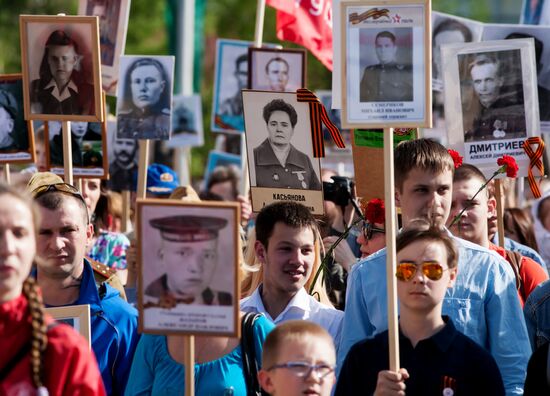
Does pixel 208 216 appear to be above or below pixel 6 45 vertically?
below

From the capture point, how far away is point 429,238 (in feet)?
14.9

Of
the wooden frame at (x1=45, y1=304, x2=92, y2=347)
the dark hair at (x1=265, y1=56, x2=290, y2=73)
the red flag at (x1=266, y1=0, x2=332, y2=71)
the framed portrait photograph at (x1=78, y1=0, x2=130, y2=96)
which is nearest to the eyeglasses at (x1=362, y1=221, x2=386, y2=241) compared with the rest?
the wooden frame at (x1=45, y1=304, x2=92, y2=347)

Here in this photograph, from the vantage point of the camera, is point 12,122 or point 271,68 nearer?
point 12,122

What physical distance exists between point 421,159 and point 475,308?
836 millimetres

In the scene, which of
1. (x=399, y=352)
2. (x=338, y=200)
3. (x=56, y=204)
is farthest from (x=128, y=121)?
(x=399, y=352)

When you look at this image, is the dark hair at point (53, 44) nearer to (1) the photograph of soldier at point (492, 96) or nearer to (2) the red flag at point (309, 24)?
(1) the photograph of soldier at point (492, 96)

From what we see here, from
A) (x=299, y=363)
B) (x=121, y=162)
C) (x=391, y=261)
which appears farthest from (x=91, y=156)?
(x=299, y=363)

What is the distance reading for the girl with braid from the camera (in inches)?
135

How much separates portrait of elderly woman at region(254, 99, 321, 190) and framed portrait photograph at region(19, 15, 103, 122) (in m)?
0.87

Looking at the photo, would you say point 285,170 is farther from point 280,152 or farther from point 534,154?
point 534,154

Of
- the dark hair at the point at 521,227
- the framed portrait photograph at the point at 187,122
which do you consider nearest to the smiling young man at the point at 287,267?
the dark hair at the point at 521,227

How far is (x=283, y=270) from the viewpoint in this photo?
5.21 meters

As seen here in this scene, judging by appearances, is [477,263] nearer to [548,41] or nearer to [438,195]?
[438,195]

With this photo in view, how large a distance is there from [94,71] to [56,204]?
1.14 meters
